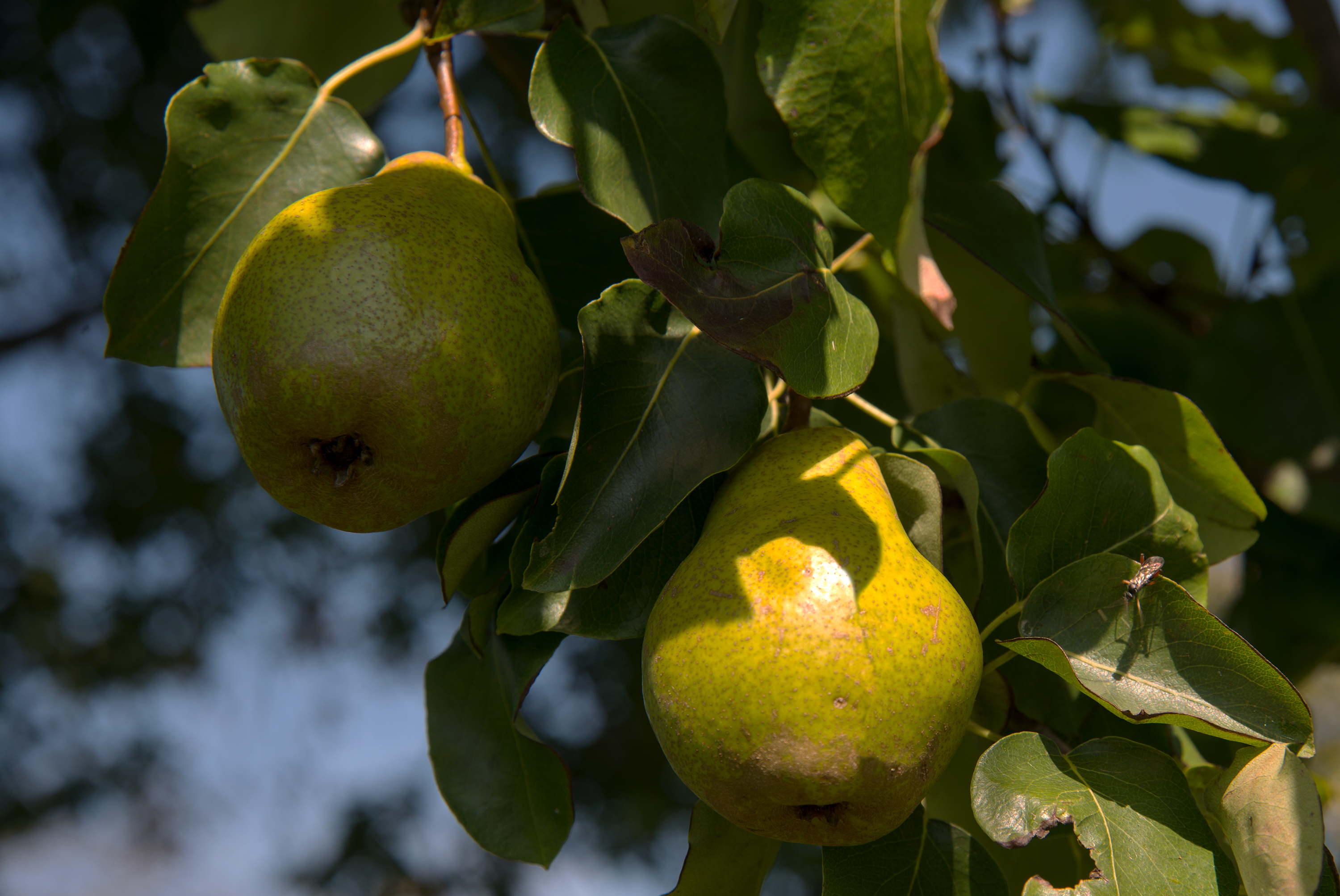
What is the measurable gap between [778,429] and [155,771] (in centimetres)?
347

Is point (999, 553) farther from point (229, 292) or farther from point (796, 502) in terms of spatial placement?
point (229, 292)

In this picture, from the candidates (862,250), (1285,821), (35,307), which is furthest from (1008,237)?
(35,307)

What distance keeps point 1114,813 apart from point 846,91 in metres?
0.64

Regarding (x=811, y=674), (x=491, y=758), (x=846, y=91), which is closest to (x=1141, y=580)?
(x=811, y=674)

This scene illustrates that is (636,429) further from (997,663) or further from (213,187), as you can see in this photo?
(213,187)

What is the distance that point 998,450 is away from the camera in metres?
0.88

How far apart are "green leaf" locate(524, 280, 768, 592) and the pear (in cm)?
6

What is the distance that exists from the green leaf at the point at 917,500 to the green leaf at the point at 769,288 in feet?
0.45

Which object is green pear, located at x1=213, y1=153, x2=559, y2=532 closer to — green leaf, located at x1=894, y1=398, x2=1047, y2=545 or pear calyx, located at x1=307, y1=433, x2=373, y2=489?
pear calyx, located at x1=307, y1=433, x2=373, y2=489

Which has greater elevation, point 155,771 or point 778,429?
point 778,429

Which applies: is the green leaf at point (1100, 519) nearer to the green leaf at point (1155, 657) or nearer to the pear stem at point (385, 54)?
the green leaf at point (1155, 657)

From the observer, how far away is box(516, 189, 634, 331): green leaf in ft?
3.05

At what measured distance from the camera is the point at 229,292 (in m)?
0.70

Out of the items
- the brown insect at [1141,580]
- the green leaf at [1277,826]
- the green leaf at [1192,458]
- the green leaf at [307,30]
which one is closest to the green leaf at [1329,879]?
the green leaf at [1277,826]
